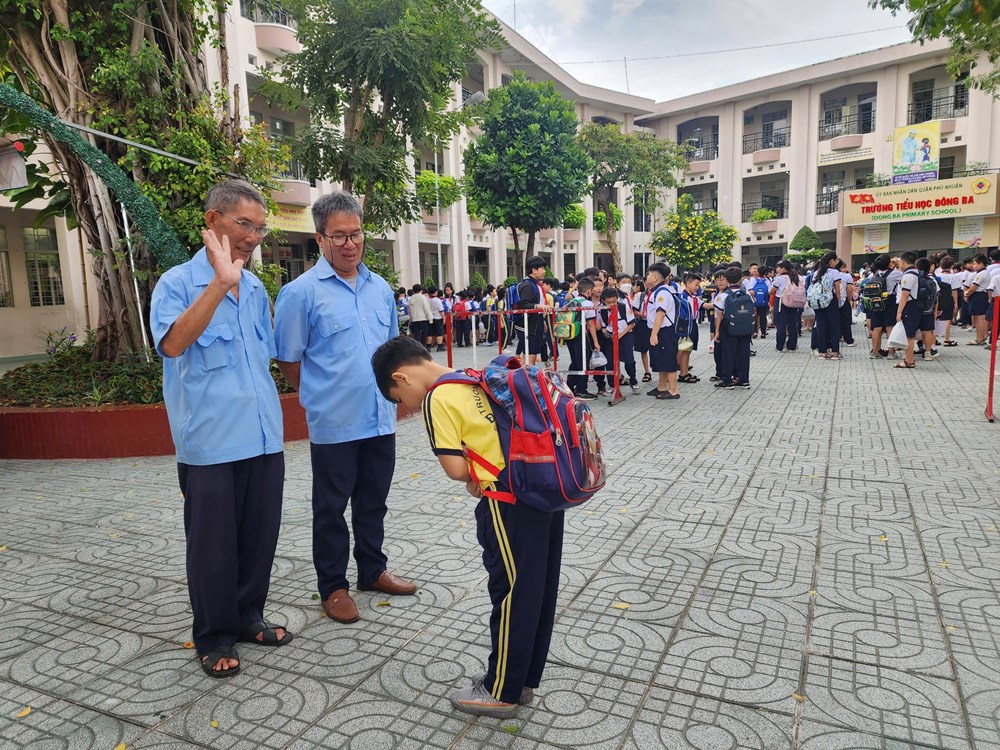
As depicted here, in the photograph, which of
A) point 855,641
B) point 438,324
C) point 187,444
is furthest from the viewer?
point 438,324

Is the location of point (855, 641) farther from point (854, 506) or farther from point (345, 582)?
point (345, 582)

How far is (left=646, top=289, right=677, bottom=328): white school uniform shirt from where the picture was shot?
8469 mm

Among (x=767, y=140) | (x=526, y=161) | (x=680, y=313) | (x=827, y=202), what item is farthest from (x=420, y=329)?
(x=767, y=140)

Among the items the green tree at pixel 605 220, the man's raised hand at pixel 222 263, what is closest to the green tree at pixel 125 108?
the man's raised hand at pixel 222 263

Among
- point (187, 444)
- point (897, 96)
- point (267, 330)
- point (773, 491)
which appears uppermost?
point (897, 96)

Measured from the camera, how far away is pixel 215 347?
2.67m

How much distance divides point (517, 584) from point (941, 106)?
36804 millimetres

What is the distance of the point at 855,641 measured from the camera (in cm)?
282

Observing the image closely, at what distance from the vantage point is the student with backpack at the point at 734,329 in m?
8.93

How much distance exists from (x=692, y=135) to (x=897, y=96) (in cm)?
1088

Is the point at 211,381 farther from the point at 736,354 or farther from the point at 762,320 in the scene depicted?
the point at 762,320

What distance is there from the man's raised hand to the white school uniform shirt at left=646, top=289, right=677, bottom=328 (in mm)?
6598

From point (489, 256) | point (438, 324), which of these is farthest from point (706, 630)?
point (489, 256)

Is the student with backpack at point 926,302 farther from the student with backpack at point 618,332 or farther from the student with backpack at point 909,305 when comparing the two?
the student with backpack at point 618,332
